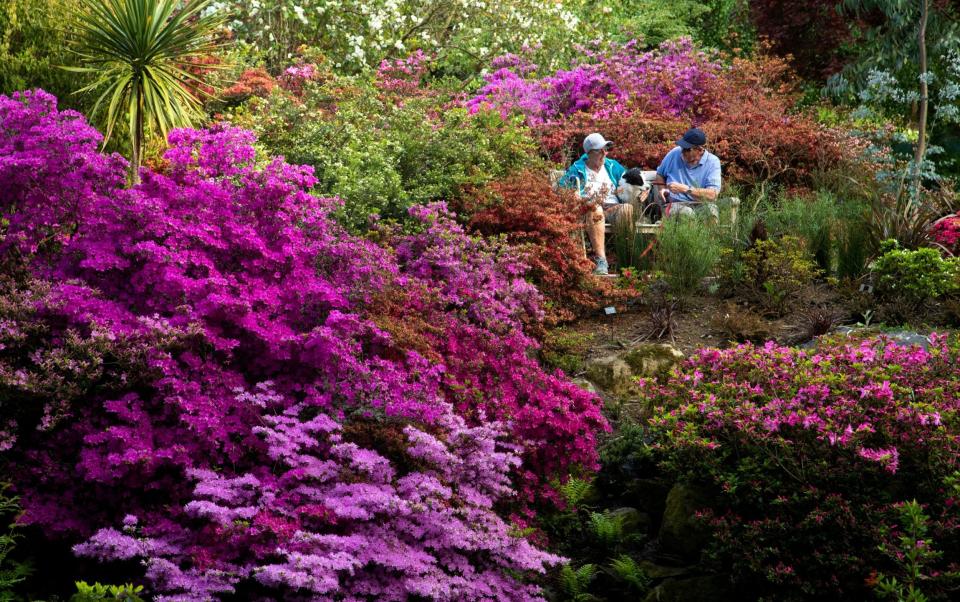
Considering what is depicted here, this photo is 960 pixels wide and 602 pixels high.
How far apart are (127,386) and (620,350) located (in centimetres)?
400

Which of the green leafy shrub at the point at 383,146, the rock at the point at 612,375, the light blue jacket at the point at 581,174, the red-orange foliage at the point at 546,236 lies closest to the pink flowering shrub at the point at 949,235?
the red-orange foliage at the point at 546,236

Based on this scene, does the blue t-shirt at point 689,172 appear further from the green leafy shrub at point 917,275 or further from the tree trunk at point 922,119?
the green leafy shrub at point 917,275

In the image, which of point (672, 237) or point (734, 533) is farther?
point (672, 237)

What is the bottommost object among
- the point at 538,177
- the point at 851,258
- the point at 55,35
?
the point at 851,258

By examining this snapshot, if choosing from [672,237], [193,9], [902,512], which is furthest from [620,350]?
[193,9]

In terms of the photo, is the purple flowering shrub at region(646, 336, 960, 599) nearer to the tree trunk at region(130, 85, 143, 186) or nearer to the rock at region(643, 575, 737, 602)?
the rock at region(643, 575, 737, 602)

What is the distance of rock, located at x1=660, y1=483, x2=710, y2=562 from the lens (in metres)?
5.06

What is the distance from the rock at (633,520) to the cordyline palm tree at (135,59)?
516 centimetres

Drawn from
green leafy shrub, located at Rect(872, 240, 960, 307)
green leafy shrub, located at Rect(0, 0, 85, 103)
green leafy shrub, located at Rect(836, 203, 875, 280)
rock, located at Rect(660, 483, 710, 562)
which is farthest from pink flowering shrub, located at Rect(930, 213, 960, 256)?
green leafy shrub, located at Rect(0, 0, 85, 103)

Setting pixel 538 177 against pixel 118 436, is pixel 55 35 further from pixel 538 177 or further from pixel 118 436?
pixel 118 436

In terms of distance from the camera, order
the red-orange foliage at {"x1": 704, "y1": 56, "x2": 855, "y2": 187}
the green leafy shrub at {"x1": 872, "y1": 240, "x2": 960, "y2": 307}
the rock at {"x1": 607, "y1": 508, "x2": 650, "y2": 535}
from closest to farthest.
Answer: the rock at {"x1": 607, "y1": 508, "x2": 650, "y2": 535} → the green leafy shrub at {"x1": 872, "y1": 240, "x2": 960, "y2": 307} → the red-orange foliage at {"x1": 704, "y1": 56, "x2": 855, "y2": 187}

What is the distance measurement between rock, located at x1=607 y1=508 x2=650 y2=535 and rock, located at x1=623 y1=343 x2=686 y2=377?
4.79ft

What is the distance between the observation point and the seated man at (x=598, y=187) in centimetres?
896

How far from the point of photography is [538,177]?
360 inches
